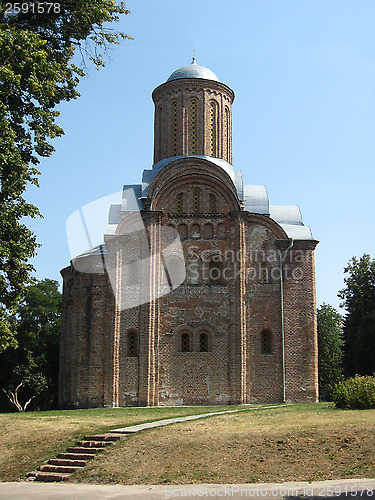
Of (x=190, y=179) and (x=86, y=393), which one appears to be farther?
(x=190, y=179)

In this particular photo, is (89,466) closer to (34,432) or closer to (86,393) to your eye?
(34,432)

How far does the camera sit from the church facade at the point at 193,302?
24.5 meters

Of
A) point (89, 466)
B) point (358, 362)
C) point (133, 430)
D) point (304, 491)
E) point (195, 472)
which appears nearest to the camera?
point (304, 491)

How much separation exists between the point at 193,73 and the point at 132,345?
13595 millimetres

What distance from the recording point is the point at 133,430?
14.1 meters

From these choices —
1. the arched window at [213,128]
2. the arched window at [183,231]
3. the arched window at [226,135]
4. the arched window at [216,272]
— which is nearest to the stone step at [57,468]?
the arched window at [216,272]

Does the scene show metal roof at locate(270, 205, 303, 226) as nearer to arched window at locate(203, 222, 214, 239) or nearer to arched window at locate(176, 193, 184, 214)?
arched window at locate(203, 222, 214, 239)

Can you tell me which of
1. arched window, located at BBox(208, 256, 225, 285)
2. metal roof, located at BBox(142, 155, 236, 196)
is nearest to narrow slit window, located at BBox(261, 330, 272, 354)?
arched window, located at BBox(208, 256, 225, 285)

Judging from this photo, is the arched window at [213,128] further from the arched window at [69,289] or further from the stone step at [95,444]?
the stone step at [95,444]

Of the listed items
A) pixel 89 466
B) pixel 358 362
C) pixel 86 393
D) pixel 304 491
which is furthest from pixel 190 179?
pixel 304 491

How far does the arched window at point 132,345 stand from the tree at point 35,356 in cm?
859

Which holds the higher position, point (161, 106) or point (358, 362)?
point (161, 106)

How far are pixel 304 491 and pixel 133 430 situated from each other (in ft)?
18.3

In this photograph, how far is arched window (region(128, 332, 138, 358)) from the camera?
2486 cm
